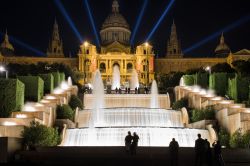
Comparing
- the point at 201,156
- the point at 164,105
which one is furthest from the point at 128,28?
the point at 201,156

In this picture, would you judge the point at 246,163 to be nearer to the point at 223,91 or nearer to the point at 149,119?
→ the point at 149,119

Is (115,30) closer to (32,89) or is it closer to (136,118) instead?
(32,89)

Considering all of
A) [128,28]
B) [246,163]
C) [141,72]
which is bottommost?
[246,163]

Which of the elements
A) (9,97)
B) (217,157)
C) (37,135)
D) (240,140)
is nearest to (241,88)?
(240,140)

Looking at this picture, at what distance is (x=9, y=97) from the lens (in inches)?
1294

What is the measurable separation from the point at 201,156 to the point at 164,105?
98.0 ft

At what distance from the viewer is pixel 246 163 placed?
20.9 meters

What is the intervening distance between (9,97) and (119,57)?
81.3 metres

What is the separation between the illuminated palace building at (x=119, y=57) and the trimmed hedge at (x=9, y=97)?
6678 centimetres

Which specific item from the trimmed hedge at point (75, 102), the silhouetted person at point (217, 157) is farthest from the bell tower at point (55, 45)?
the silhouetted person at point (217, 157)

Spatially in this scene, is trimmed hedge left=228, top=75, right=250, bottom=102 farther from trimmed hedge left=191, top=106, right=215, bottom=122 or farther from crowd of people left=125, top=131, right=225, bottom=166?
crowd of people left=125, top=131, right=225, bottom=166

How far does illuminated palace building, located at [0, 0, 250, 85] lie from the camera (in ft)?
365

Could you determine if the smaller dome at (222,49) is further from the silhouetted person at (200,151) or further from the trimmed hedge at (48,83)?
the silhouetted person at (200,151)

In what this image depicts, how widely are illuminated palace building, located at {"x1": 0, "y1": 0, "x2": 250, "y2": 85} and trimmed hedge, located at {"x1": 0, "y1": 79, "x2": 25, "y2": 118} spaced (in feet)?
219
